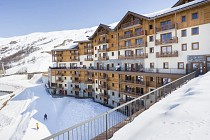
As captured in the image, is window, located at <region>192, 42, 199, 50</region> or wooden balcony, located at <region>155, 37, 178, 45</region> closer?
window, located at <region>192, 42, 199, 50</region>

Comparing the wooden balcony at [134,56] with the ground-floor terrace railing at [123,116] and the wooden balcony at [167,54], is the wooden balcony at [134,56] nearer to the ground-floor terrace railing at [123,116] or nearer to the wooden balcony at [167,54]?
the wooden balcony at [167,54]

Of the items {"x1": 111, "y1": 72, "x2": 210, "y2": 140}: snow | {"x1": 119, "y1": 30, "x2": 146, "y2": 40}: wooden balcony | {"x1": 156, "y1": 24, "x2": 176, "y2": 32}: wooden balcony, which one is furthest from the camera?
{"x1": 119, "y1": 30, "x2": 146, "y2": 40}: wooden balcony

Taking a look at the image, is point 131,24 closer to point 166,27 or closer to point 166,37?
point 166,27

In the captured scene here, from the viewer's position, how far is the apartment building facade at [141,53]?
1898cm

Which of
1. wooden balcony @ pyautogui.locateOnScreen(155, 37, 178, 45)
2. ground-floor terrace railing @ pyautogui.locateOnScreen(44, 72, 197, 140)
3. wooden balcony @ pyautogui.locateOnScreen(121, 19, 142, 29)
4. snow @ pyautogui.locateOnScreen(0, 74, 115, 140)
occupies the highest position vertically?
wooden balcony @ pyautogui.locateOnScreen(121, 19, 142, 29)

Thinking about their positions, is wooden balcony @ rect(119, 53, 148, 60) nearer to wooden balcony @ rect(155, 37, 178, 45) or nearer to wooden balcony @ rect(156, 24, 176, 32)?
wooden balcony @ rect(155, 37, 178, 45)

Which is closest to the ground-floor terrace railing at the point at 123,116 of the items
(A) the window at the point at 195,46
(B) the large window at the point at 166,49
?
(A) the window at the point at 195,46

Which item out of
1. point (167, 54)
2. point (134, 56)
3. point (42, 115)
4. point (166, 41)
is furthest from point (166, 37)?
point (42, 115)

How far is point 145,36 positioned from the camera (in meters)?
24.3

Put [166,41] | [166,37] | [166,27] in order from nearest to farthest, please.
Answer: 1. [166,41]
2. [166,27]
3. [166,37]

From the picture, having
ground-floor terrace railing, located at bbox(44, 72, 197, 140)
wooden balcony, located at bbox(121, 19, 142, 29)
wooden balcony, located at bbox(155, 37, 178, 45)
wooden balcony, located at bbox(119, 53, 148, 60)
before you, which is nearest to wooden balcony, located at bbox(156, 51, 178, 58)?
wooden balcony, located at bbox(155, 37, 178, 45)

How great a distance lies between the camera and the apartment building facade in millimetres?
18984

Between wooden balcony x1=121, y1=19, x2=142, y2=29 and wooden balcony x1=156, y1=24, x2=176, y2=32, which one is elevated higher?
wooden balcony x1=121, y1=19, x2=142, y2=29

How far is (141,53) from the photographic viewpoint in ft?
83.3
